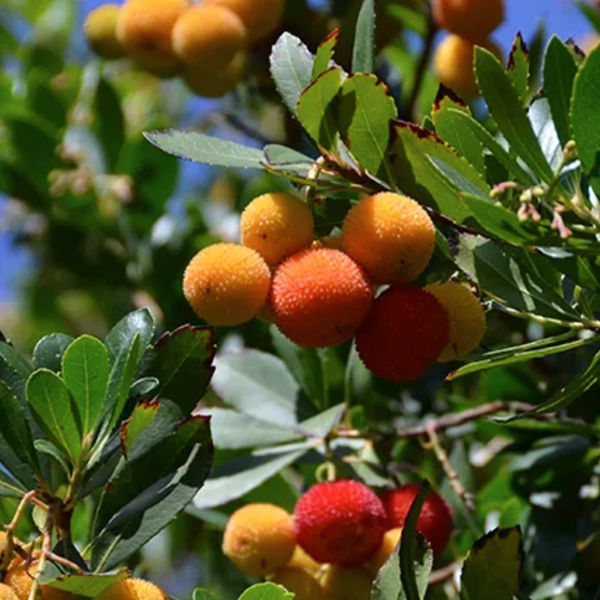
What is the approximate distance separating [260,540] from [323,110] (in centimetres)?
48

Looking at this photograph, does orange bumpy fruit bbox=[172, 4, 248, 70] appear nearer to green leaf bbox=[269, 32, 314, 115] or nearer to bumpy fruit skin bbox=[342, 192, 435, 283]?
green leaf bbox=[269, 32, 314, 115]

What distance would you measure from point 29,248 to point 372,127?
4.62ft

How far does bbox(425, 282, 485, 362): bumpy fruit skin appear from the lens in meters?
1.04

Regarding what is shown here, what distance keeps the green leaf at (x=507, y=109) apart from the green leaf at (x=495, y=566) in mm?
305

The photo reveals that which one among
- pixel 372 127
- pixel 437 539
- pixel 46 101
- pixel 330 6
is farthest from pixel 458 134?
pixel 46 101

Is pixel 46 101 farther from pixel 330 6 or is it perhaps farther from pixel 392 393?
pixel 392 393

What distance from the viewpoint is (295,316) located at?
1.00 metres

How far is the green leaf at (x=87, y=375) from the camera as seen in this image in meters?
1.01

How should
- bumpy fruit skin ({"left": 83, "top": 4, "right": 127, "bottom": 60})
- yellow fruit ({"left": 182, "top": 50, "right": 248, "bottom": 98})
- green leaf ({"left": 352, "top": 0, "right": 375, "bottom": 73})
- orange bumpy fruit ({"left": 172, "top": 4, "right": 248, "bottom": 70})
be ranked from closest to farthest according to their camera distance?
green leaf ({"left": 352, "top": 0, "right": 375, "bottom": 73}), orange bumpy fruit ({"left": 172, "top": 4, "right": 248, "bottom": 70}), yellow fruit ({"left": 182, "top": 50, "right": 248, "bottom": 98}), bumpy fruit skin ({"left": 83, "top": 4, "right": 127, "bottom": 60})

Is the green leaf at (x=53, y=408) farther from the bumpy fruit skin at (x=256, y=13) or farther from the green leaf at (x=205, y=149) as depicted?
the bumpy fruit skin at (x=256, y=13)

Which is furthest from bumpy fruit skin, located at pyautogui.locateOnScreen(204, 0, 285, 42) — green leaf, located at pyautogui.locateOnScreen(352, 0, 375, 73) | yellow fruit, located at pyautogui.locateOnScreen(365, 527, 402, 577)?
yellow fruit, located at pyautogui.locateOnScreen(365, 527, 402, 577)

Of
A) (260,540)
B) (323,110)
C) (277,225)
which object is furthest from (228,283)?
(260,540)

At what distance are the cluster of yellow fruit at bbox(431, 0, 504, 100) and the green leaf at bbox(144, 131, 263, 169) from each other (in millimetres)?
677

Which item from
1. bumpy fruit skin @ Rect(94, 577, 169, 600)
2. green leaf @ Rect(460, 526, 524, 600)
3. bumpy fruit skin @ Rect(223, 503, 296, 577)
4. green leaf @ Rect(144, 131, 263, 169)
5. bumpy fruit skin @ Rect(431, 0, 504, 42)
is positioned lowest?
bumpy fruit skin @ Rect(223, 503, 296, 577)
